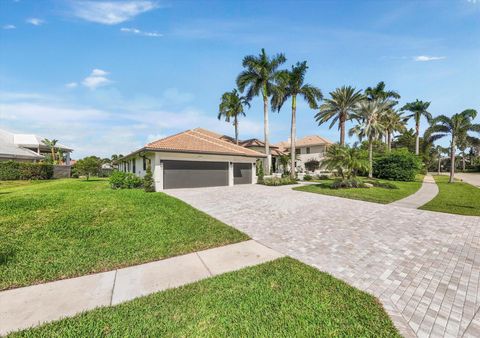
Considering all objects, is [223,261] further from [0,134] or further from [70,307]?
[0,134]

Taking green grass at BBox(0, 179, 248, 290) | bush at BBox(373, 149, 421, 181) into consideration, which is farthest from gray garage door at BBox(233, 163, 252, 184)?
bush at BBox(373, 149, 421, 181)

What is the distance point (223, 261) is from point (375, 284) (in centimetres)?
280

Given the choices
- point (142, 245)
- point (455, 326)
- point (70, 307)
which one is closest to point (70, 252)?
point (142, 245)

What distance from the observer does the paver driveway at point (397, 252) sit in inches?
114

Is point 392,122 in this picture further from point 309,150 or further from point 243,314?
point 243,314

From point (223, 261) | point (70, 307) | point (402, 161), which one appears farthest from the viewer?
point (402, 161)

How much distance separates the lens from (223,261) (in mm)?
4336

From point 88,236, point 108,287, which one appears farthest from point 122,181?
point 108,287

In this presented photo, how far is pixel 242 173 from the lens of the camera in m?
20.4

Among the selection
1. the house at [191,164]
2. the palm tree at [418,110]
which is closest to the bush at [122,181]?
the house at [191,164]

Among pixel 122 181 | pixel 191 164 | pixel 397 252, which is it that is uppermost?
pixel 191 164

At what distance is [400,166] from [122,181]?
29381mm

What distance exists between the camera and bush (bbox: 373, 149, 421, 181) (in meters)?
24.1

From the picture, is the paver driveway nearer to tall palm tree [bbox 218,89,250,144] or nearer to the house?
the house
